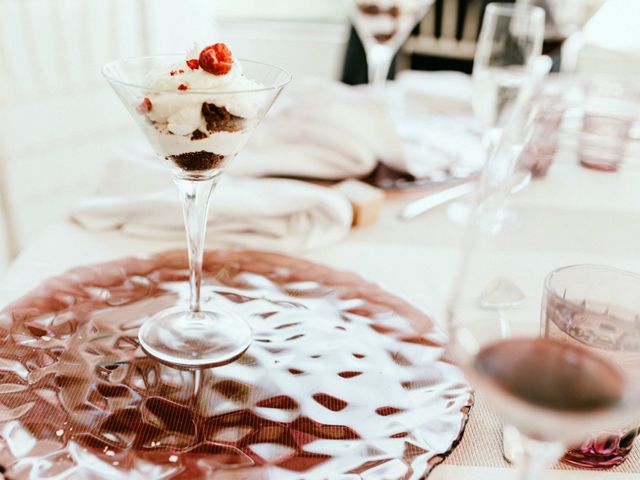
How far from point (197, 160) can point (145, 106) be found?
0.22ft

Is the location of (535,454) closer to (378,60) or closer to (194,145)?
(194,145)

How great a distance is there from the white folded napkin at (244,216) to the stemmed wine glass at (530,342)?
390 millimetres

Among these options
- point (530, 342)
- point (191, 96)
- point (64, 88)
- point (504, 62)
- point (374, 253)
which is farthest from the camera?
point (64, 88)

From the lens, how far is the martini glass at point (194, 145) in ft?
1.74

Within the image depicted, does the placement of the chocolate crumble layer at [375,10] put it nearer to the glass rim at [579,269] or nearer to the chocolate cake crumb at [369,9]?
the chocolate cake crumb at [369,9]

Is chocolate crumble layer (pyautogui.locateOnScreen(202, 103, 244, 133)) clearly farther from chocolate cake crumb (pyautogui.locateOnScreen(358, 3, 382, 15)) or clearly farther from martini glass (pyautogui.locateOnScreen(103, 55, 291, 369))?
chocolate cake crumb (pyautogui.locateOnScreen(358, 3, 382, 15))

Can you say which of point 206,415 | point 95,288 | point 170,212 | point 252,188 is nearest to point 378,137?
point 252,188

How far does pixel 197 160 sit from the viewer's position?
584 mm

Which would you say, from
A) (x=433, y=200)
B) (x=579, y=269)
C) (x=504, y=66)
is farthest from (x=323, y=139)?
(x=579, y=269)

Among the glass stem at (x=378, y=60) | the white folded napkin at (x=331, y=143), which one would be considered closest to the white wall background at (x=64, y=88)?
the glass stem at (x=378, y=60)

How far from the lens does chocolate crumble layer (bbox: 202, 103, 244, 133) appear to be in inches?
21.1

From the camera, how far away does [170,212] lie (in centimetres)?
80

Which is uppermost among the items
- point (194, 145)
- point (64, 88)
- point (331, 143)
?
point (194, 145)

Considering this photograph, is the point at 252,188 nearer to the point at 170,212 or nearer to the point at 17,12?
the point at 170,212
